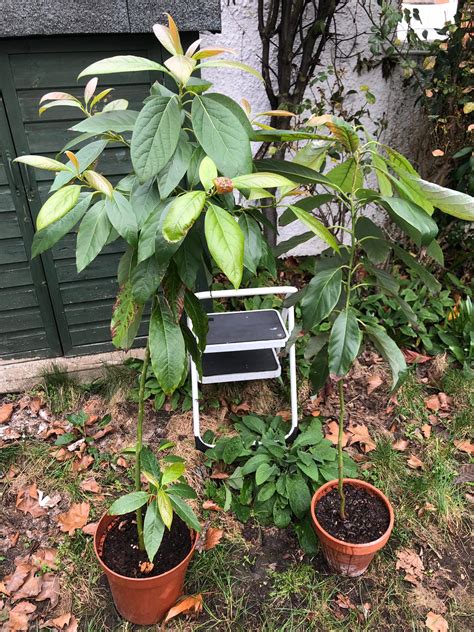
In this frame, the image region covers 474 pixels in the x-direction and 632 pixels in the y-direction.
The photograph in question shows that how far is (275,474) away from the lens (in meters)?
2.28

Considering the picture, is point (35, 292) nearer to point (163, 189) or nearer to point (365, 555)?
point (163, 189)

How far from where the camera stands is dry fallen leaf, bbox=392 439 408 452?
266 cm

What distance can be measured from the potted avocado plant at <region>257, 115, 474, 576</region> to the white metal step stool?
0.55 meters

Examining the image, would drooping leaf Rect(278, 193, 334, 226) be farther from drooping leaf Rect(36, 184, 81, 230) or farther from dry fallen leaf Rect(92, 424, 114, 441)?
dry fallen leaf Rect(92, 424, 114, 441)

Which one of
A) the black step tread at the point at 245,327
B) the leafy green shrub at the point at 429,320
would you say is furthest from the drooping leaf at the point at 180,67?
the leafy green shrub at the point at 429,320

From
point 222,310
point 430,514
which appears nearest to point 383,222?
point 222,310

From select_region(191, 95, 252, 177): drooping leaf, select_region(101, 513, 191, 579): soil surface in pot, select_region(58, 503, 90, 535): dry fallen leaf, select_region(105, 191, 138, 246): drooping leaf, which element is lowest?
select_region(58, 503, 90, 535): dry fallen leaf

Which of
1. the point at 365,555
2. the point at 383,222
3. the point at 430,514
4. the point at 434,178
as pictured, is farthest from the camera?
the point at 383,222

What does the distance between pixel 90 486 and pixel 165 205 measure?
1.71 m

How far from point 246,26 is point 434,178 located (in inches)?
67.8

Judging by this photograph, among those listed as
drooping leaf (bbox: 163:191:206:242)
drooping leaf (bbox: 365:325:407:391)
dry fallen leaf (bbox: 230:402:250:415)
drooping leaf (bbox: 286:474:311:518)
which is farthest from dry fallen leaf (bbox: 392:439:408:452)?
drooping leaf (bbox: 163:191:206:242)

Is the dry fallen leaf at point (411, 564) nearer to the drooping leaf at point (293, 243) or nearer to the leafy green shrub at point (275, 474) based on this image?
the leafy green shrub at point (275, 474)

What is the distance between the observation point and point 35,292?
9.14ft

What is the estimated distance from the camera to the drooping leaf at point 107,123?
1.21m
